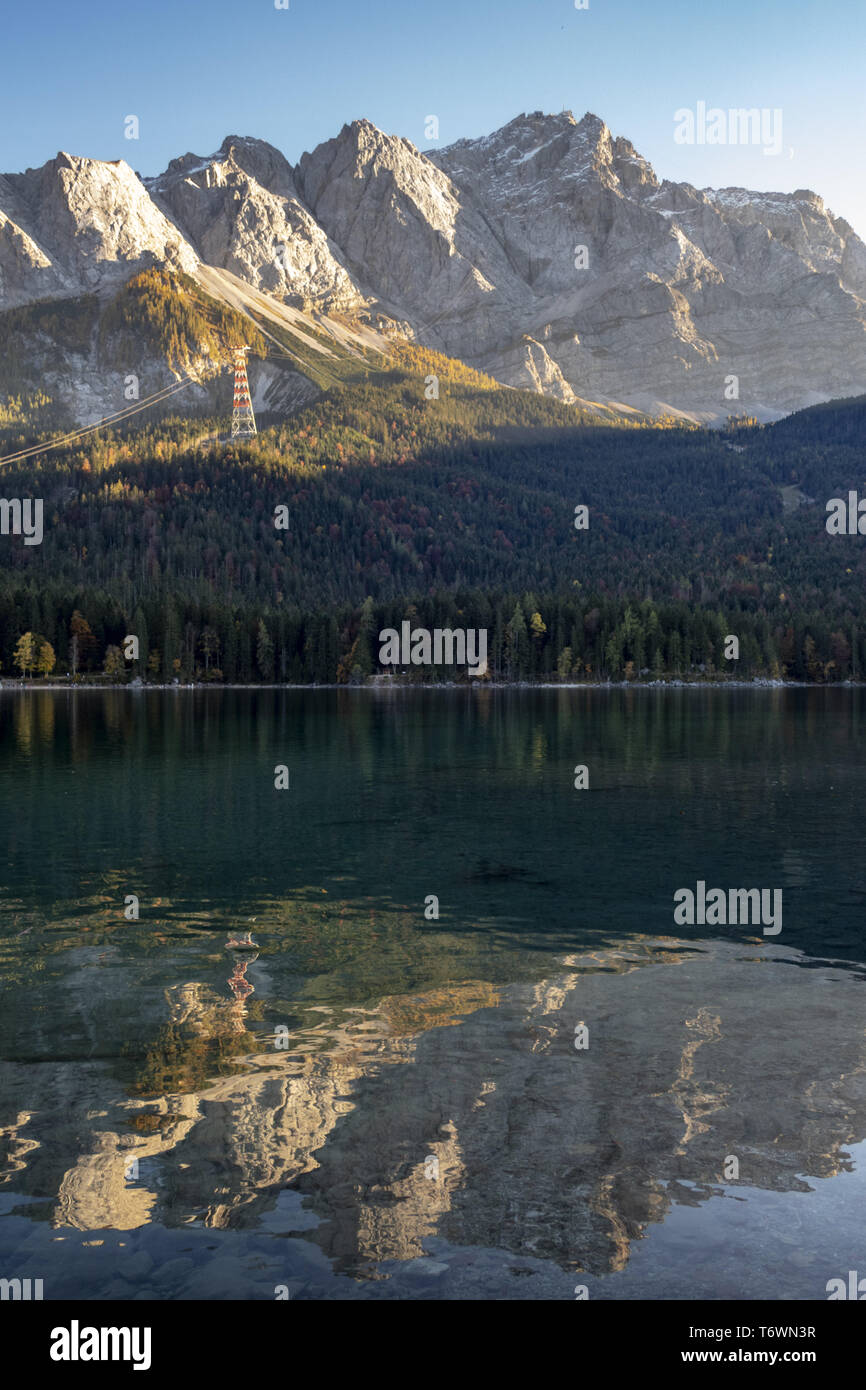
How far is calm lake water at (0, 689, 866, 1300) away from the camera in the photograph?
39.2 ft

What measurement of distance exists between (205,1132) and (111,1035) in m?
5.61

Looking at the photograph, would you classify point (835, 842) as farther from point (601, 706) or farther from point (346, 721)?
point (601, 706)

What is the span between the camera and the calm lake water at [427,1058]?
471 inches

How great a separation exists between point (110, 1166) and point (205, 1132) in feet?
4.91

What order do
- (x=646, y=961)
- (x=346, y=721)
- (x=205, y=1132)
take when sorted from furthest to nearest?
(x=346, y=721) < (x=646, y=961) < (x=205, y=1132)

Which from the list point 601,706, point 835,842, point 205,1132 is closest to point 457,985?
point 205,1132

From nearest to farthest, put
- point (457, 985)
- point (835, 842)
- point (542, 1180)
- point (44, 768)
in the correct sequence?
1. point (542, 1180)
2. point (457, 985)
3. point (835, 842)
4. point (44, 768)

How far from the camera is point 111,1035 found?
19844 millimetres

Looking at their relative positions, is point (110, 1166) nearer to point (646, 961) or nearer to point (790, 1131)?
point (790, 1131)

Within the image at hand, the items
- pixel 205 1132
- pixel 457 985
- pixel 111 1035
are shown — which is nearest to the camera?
pixel 205 1132

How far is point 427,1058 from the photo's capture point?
60.0 ft

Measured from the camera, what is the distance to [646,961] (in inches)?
1002

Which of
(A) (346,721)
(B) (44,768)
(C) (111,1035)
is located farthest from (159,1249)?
(A) (346,721)
